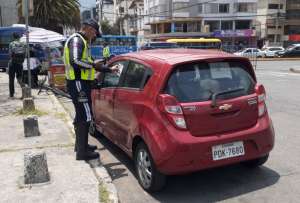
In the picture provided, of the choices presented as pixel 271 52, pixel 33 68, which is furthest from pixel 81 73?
pixel 271 52

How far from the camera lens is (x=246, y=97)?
4855 millimetres

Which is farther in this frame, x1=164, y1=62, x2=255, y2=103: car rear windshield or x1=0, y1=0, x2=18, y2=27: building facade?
x1=0, y1=0, x2=18, y2=27: building facade

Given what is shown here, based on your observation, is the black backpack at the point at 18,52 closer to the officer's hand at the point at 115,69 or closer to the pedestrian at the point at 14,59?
the pedestrian at the point at 14,59

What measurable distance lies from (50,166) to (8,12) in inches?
1427

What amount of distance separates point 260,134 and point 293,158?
4.60 ft

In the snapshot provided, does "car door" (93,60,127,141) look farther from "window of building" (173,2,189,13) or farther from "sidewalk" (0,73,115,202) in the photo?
"window of building" (173,2,189,13)

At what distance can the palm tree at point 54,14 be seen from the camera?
3900cm

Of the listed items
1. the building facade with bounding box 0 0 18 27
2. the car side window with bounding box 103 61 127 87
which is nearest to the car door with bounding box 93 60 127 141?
the car side window with bounding box 103 61 127 87

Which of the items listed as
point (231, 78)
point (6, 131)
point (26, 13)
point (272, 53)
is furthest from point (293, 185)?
point (272, 53)

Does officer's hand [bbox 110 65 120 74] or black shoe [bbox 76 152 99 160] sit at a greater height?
officer's hand [bbox 110 65 120 74]

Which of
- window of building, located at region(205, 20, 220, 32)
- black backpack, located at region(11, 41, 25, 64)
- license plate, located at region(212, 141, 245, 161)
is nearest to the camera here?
license plate, located at region(212, 141, 245, 161)

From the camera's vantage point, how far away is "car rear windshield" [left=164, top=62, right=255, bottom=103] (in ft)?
15.2

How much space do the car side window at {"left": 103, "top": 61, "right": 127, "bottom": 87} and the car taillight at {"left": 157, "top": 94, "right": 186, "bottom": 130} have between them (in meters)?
1.50

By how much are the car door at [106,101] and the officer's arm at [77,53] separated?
0.50m
